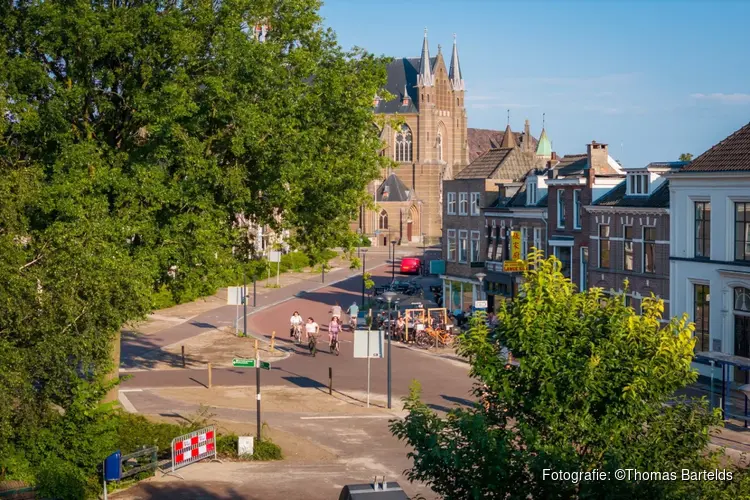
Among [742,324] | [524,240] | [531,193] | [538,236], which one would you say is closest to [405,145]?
[524,240]

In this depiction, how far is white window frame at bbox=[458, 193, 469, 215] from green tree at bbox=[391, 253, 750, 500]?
128ft

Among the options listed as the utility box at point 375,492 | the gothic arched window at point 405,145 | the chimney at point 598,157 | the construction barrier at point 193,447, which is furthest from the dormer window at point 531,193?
the gothic arched window at point 405,145

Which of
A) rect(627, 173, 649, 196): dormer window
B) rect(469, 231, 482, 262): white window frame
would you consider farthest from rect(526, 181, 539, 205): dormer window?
rect(627, 173, 649, 196): dormer window

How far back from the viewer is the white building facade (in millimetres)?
31297

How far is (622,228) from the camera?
125ft

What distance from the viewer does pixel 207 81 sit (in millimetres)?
26734

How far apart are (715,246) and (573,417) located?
21571 millimetres

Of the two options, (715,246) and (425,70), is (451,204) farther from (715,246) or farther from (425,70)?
(425,70)

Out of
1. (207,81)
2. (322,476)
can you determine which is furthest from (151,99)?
(322,476)

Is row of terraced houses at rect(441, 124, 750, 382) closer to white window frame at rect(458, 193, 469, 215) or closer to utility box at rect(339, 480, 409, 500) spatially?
white window frame at rect(458, 193, 469, 215)

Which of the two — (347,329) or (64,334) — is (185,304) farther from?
(64,334)

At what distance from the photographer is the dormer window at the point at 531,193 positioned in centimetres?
4612

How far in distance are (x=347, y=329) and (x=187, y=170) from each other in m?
23.7

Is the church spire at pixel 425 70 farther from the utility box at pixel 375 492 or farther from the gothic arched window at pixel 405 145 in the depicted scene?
the utility box at pixel 375 492
